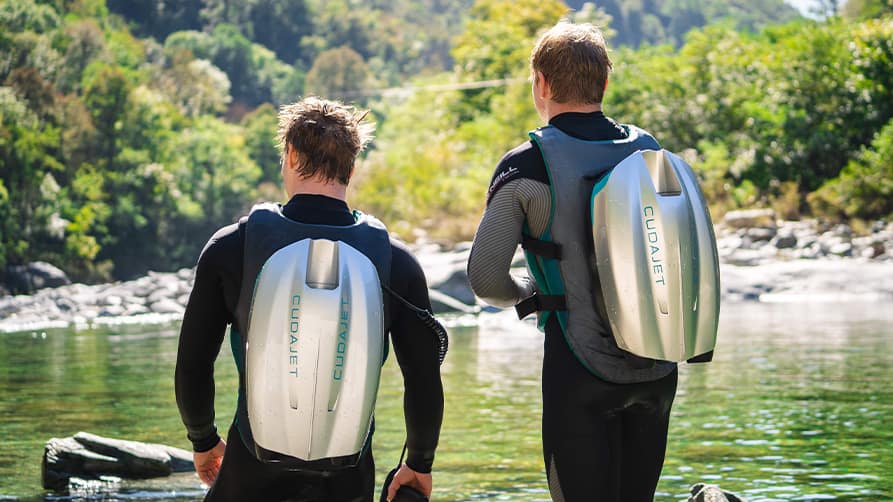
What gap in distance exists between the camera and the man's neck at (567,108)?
157 inches

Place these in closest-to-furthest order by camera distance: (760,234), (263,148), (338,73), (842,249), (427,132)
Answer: (842,249), (760,234), (427,132), (263,148), (338,73)

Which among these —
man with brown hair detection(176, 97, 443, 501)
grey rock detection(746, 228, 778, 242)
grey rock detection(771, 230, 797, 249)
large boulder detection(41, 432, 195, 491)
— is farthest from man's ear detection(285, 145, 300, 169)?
grey rock detection(746, 228, 778, 242)

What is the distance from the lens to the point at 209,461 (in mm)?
3682

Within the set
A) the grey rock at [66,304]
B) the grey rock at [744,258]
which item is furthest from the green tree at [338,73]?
the grey rock at [744,258]

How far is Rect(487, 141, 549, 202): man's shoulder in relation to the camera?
3.84 meters

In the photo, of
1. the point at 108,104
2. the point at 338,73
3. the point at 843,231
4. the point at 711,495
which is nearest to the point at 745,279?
the point at 843,231

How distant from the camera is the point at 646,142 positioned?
395 centimetres

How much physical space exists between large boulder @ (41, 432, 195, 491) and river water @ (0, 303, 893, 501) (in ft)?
0.52

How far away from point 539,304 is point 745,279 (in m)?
27.4

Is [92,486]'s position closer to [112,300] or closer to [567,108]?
[567,108]

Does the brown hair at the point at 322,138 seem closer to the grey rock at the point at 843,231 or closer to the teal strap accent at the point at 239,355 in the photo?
the teal strap accent at the point at 239,355

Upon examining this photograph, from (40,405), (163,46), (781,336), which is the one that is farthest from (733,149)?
(163,46)

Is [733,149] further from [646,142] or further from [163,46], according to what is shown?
[163,46]

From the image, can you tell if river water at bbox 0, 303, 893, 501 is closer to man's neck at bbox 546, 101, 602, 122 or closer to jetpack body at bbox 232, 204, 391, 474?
man's neck at bbox 546, 101, 602, 122
